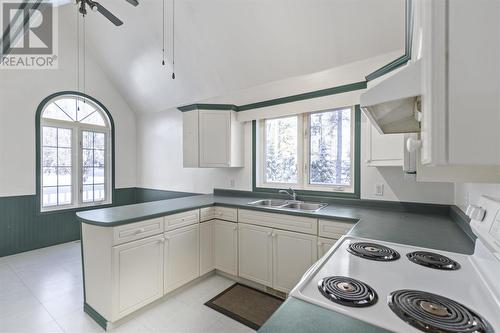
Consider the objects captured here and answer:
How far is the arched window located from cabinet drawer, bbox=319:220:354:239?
169 inches

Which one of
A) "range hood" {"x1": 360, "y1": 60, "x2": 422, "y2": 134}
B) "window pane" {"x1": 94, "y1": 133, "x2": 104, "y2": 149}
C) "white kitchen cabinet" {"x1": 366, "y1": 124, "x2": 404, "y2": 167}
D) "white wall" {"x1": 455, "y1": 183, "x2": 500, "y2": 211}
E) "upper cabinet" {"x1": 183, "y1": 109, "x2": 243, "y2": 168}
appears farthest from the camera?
"window pane" {"x1": 94, "y1": 133, "x2": 104, "y2": 149}

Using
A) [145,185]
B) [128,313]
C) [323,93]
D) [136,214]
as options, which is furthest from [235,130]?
[145,185]

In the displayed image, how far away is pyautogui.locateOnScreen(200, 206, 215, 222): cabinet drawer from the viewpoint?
2631 millimetres

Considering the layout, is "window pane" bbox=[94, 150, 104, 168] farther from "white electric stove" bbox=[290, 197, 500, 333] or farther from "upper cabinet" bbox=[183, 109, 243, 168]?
"white electric stove" bbox=[290, 197, 500, 333]

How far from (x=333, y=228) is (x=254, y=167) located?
1505 mm

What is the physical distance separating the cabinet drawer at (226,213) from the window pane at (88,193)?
10.00 ft

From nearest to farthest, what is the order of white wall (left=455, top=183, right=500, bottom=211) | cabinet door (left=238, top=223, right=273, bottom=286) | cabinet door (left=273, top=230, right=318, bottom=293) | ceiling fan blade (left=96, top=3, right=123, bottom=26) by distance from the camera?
white wall (left=455, top=183, right=500, bottom=211)
cabinet door (left=273, top=230, right=318, bottom=293)
ceiling fan blade (left=96, top=3, right=123, bottom=26)
cabinet door (left=238, top=223, right=273, bottom=286)

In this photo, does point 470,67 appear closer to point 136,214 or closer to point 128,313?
point 136,214

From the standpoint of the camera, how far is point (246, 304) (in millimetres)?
2215

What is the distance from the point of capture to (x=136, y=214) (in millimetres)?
2059

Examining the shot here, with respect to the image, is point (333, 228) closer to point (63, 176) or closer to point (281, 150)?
point (281, 150)

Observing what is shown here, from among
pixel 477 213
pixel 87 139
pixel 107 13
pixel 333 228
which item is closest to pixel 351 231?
pixel 333 228

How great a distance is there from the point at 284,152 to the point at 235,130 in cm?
76

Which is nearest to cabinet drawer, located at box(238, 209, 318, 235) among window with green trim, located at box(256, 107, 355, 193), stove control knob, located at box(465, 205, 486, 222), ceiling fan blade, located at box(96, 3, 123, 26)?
window with green trim, located at box(256, 107, 355, 193)
